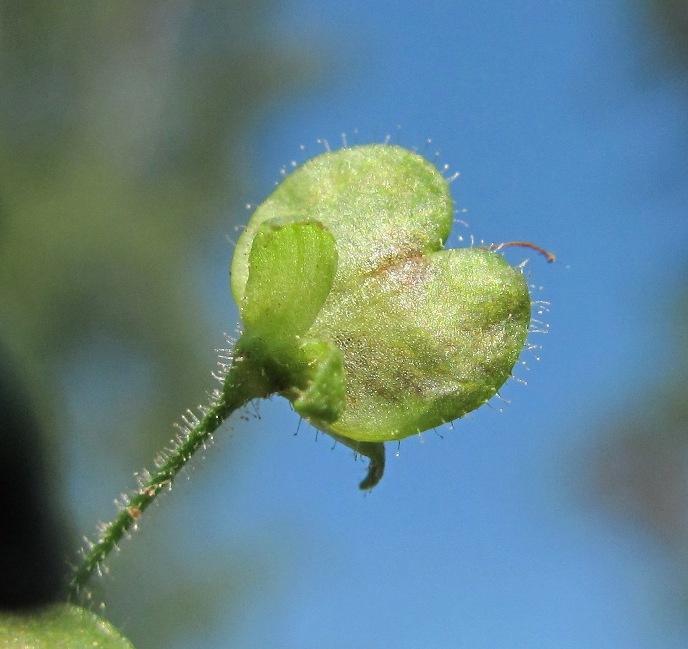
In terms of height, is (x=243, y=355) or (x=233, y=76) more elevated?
(x=243, y=355)

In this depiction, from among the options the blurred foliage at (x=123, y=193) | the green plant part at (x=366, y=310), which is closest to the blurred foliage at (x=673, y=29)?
the blurred foliage at (x=123, y=193)

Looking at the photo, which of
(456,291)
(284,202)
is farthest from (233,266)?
(456,291)

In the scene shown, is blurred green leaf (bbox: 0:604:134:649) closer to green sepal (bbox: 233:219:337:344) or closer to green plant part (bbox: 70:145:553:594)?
green plant part (bbox: 70:145:553:594)

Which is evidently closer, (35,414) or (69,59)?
(35,414)

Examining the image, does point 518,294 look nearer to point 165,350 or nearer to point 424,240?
point 424,240

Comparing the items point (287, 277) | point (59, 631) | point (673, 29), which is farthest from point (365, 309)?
point (673, 29)

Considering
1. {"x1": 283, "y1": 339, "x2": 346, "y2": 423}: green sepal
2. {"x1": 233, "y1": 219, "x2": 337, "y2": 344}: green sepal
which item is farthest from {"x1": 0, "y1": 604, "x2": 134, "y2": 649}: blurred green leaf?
{"x1": 233, "y1": 219, "x2": 337, "y2": 344}: green sepal

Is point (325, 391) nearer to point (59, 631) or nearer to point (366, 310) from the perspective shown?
point (366, 310)
